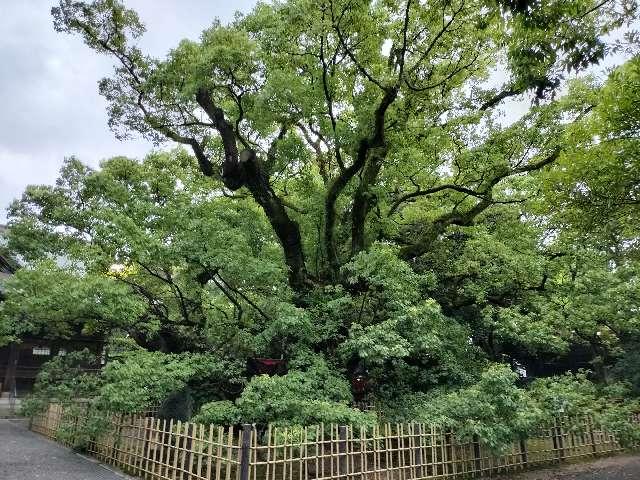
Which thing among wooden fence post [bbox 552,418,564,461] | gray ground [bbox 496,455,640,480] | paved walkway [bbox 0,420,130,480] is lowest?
gray ground [bbox 496,455,640,480]

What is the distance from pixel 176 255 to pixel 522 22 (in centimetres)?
776

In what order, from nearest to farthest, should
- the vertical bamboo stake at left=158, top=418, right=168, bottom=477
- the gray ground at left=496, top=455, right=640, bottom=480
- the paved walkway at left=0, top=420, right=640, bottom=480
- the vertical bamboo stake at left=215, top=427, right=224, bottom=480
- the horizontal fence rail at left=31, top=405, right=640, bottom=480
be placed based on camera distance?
the vertical bamboo stake at left=215, top=427, right=224, bottom=480, the horizontal fence rail at left=31, top=405, right=640, bottom=480, the vertical bamboo stake at left=158, top=418, right=168, bottom=477, the paved walkway at left=0, top=420, right=640, bottom=480, the gray ground at left=496, top=455, right=640, bottom=480

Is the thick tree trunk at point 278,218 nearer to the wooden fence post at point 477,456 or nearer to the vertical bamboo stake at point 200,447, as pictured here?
the vertical bamboo stake at point 200,447

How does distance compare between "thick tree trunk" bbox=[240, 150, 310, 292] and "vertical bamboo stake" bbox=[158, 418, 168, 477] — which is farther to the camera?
"thick tree trunk" bbox=[240, 150, 310, 292]

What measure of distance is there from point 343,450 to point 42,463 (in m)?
6.42

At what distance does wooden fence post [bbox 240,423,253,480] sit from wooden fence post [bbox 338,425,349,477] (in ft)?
5.53

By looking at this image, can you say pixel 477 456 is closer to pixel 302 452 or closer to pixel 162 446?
pixel 302 452

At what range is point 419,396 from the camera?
10.8 metres

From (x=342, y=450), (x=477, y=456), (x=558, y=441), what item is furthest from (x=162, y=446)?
(x=558, y=441)

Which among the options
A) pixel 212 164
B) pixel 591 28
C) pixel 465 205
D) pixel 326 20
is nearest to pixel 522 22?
pixel 591 28

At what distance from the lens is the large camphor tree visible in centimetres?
988

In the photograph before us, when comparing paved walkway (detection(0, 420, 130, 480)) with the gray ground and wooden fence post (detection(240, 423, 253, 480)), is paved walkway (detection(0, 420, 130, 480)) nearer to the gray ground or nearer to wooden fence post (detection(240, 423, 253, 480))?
wooden fence post (detection(240, 423, 253, 480))

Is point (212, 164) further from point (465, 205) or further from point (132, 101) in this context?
point (465, 205)

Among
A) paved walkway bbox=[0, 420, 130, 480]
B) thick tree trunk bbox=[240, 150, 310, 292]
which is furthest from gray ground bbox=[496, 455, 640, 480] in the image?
paved walkway bbox=[0, 420, 130, 480]
